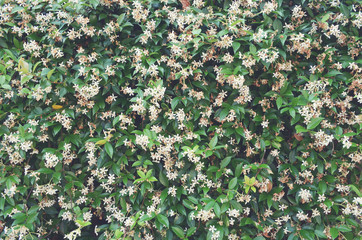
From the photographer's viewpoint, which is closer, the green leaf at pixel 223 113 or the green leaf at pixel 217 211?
the green leaf at pixel 217 211

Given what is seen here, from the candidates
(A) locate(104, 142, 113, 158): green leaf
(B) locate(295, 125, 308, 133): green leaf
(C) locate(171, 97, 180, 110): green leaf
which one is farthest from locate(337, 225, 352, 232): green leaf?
(A) locate(104, 142, 113, 158): green leaf

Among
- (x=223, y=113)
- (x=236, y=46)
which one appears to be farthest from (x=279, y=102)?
(x=236, y=46)

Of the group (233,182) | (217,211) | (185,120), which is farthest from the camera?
(185,120)

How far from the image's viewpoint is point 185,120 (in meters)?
2.21

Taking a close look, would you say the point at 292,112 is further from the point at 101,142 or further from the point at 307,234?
the point at 101,142

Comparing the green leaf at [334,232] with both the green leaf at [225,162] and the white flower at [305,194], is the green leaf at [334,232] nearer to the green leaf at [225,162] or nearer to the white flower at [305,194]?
the white flower at [305,194]

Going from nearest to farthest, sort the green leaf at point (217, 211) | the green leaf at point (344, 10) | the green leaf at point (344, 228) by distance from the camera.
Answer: the green leaf at point (217, 211) → the green leaf at point (344, 228) → the green leaf at point (344, 10)

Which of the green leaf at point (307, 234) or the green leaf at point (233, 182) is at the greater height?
the green leaf at point (233, 182)

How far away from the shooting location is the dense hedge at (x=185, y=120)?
2.16 meters

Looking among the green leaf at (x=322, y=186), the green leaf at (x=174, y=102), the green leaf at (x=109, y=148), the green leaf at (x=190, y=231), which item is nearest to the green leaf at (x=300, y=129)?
the green leaf at (x=322, y=186)

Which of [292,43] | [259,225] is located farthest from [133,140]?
[292,43]

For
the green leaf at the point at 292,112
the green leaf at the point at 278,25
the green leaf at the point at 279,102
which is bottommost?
the green leaf at the point at 292,112

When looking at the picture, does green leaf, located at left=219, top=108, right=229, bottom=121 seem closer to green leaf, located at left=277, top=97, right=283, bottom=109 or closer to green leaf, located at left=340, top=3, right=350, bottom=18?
green leaf, located at left=277, top=97, right=283, bottom=109

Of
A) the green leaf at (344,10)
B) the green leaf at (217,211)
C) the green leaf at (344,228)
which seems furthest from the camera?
the green leaf at (344,10)
